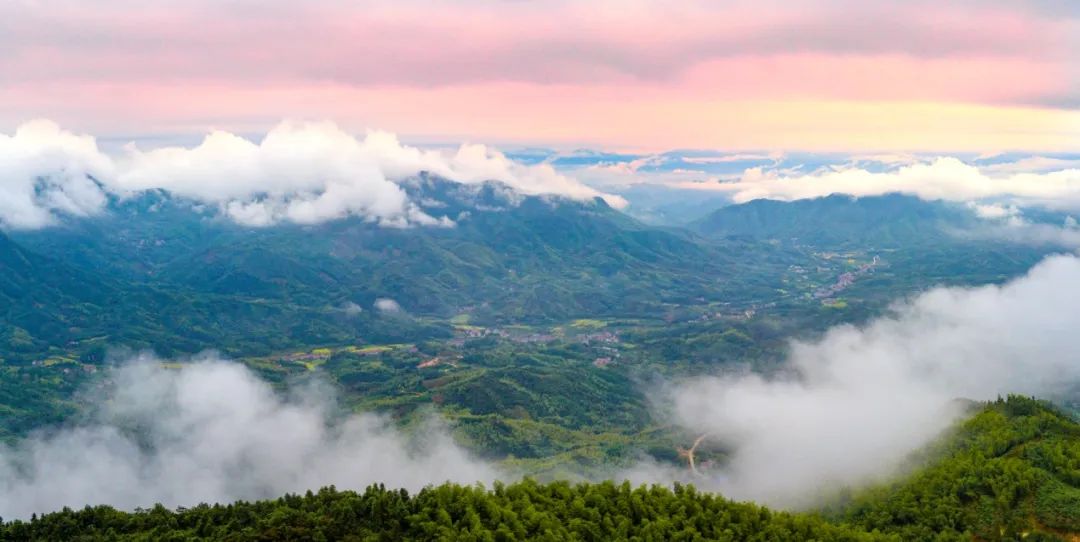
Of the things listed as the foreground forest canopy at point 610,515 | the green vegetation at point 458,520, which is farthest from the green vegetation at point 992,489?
the green vegetation at point 458,520

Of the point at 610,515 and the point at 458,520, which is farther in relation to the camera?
the point at 610,515

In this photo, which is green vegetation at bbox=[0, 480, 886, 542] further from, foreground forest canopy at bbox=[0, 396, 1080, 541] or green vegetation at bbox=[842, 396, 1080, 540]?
green vegetation at bbox=[842, 396, 1080, 540]

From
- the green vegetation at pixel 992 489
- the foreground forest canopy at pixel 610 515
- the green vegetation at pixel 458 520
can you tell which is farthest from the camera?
the green vegetation at pixel 992 489

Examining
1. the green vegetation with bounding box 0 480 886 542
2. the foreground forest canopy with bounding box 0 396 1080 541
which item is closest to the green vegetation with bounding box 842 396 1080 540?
the foreground forest canopy with bounding box 0 396 1080 541

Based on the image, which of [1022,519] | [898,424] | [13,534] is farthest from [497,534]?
[898,424]

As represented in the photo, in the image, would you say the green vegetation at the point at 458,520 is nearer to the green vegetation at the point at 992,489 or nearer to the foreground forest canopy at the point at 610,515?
the foreground forest canopy at the point at 610,515

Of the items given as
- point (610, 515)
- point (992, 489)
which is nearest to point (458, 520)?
point (610, 515)

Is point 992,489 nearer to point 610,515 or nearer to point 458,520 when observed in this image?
point 610,515

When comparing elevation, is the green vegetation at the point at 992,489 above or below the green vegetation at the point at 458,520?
below

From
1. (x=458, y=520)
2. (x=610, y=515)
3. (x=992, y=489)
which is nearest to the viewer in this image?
(x=458, y=520)
